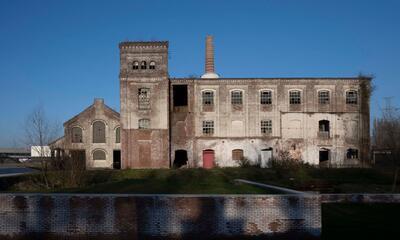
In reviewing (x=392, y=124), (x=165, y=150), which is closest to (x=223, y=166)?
(x=165, y=150)

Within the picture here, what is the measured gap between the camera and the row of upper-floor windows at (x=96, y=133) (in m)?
44.0

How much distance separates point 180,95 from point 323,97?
45.0 feet

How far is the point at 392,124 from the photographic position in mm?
29797

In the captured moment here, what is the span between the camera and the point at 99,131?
44.3 metres

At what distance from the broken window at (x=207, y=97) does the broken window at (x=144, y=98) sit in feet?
16.7

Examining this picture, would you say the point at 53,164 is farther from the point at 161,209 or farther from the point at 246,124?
the point at 246,124

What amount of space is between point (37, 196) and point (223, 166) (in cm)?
2739

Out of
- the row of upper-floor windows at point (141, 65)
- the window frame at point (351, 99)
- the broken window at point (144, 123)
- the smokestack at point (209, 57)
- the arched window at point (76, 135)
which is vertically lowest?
the arched window at point (76, 135)

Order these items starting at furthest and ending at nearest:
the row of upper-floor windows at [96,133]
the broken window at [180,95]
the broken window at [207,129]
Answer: the row of upper-floor windows at [96,133]
the broken window at [180,95]
the broken window at [207,129]

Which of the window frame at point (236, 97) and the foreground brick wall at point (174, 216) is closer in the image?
the foreground brick wall at point (174, 216)

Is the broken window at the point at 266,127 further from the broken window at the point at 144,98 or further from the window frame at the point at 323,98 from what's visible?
the broken window at the point at 144,98

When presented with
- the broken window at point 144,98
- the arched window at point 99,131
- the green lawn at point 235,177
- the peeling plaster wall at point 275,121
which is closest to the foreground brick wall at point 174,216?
the green lawn at point 235,177

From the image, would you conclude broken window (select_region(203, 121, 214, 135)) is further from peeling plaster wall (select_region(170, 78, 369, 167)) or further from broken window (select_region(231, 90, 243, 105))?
broken window (select_region(231, 90, 243, 105))

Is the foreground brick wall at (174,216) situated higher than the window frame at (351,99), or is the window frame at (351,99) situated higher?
the window frame at (351,99)
